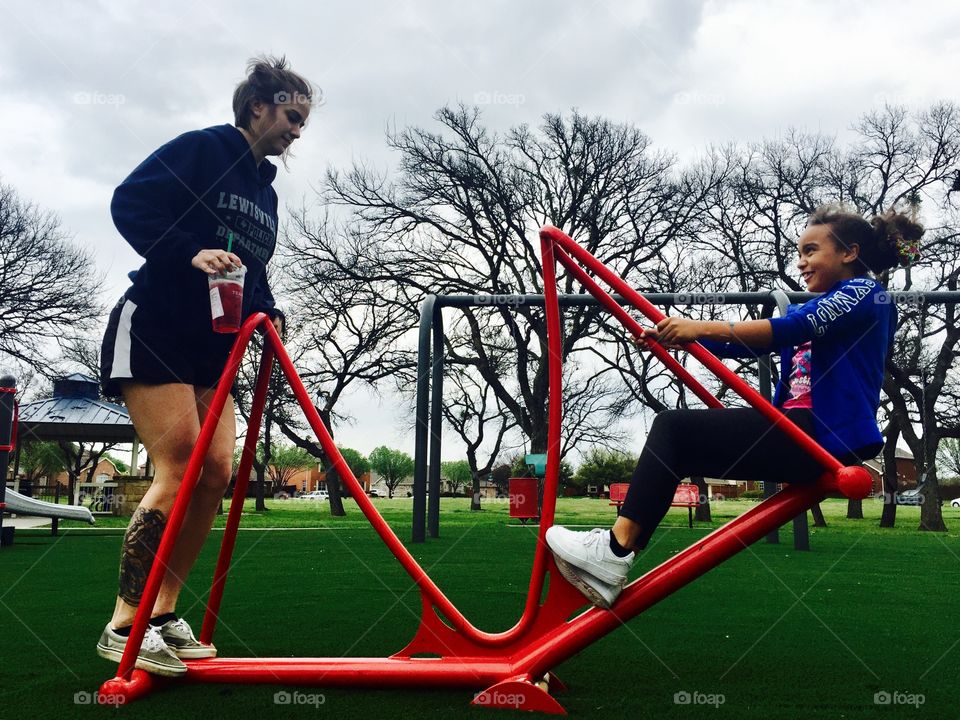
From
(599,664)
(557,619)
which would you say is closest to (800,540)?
(599,664)

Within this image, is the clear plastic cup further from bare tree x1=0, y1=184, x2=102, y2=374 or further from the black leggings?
bare tree x1=0, y1=184, x2=102, y2=374

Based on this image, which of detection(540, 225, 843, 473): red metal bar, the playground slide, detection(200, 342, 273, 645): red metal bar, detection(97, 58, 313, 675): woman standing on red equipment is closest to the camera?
detection(540, 225, 843, 473): red metal bar

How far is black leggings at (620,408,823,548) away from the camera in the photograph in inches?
74.8

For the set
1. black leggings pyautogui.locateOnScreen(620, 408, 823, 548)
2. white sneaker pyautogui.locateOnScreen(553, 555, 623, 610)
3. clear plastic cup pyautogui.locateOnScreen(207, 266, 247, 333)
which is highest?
clear plastic cup pyautogui.locateOnScreen(207, 266, 247, 333)

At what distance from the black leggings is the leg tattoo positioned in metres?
1.32

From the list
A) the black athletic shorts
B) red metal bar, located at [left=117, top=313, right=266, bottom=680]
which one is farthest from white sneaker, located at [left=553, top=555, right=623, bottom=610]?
the black athletic shorts

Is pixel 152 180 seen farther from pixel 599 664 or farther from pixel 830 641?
pixel 830 641

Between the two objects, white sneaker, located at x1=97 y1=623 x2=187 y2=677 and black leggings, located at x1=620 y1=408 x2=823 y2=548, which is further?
white sneaker, located at x1=97 y1=623 x2=187 y2=677

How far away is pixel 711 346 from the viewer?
2365 mm

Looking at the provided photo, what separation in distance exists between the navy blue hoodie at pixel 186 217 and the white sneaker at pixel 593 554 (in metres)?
1.20

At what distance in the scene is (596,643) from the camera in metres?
2.85

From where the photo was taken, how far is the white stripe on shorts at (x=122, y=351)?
7.21 feet

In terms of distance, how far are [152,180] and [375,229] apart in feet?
65.1

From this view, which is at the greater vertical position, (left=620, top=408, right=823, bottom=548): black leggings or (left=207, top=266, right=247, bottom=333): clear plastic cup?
(left=207, top=266, right=247, bottom=333): clear plastic cup
